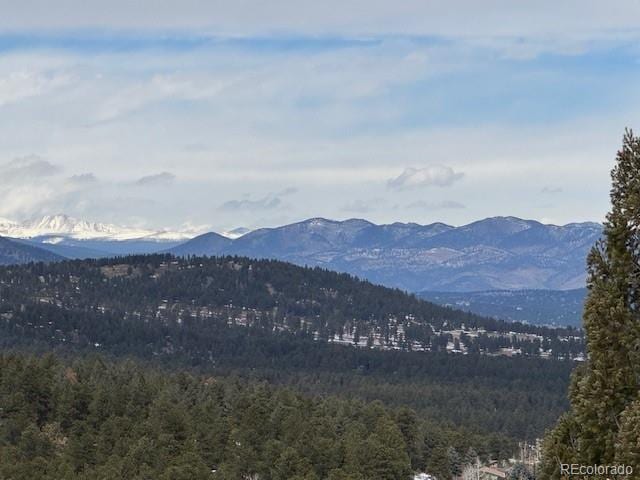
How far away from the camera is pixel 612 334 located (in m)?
22.0

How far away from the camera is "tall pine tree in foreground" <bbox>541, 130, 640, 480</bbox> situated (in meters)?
22.0

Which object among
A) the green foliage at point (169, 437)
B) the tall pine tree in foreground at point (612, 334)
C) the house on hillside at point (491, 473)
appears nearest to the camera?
the tall pine tree in foreground at point (612, 334)

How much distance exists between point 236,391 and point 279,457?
2261 inches

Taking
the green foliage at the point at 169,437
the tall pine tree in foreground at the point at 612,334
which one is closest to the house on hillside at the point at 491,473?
the green foliage at the point at 169,437

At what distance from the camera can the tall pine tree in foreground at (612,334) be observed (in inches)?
866

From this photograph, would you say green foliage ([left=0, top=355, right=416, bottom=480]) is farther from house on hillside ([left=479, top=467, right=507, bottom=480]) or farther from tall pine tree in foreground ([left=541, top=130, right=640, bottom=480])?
tall pine tree in foreground ([left=541, top=130, right=640, bottom=480])

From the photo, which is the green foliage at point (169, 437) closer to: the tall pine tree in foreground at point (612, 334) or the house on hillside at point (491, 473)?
the house on hillside at point (491, 473)

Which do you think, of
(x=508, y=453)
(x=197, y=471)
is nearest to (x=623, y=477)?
(x=197, y=471)

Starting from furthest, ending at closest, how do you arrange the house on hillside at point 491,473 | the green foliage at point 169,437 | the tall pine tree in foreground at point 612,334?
the house on hillside at point 491,473 < the green foliage at point 169,437 < the tall pine tree in foreground at point 612,334

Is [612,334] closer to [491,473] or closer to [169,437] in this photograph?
[169,437]

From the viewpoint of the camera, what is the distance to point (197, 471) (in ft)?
240

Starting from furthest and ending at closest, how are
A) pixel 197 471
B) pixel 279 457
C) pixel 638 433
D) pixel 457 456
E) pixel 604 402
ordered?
pixel 457 456 → pixel 279 457 → pixel 197 471 → pixel 604 402 → pixel 638 433

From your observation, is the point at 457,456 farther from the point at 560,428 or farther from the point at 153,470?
the point at 560,428

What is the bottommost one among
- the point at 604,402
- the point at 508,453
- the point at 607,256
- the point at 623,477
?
the point at 508,453
